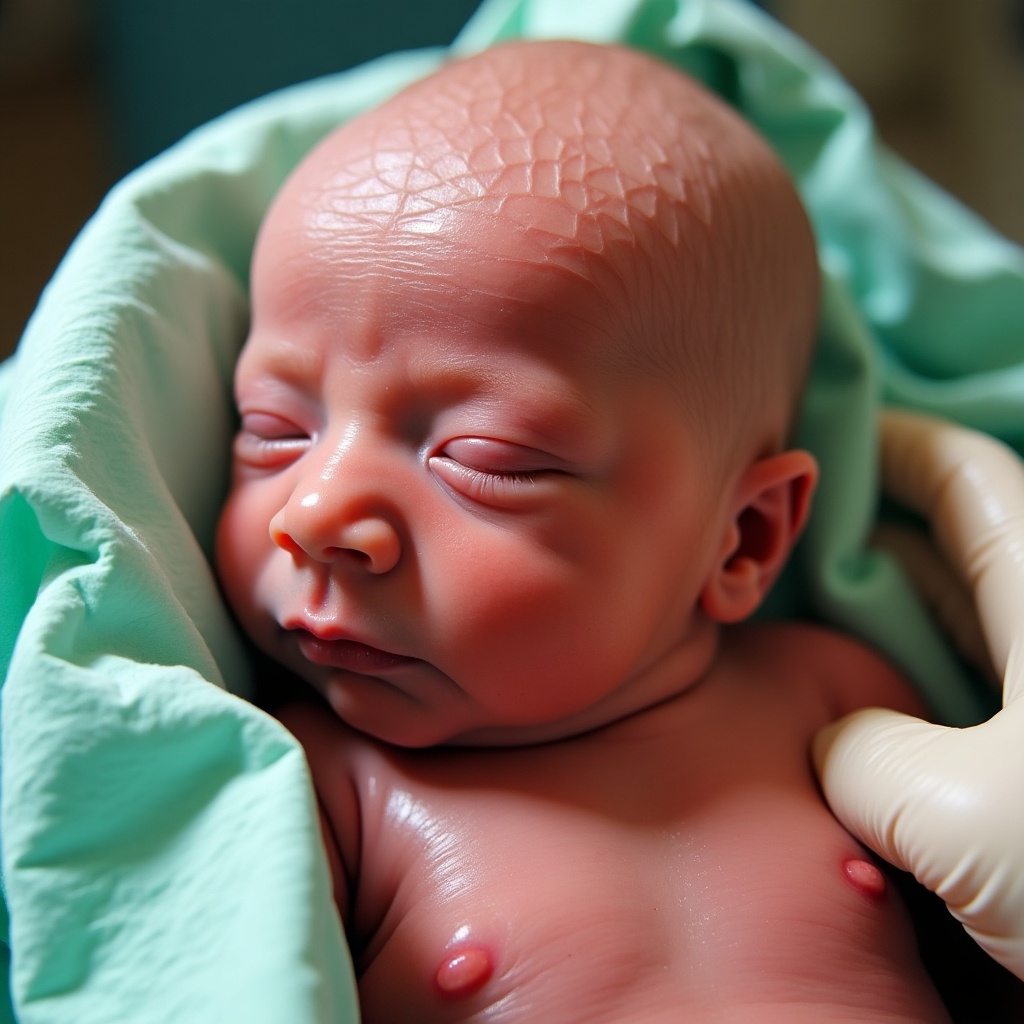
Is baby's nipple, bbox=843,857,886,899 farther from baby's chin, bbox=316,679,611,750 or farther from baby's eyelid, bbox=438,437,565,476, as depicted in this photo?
baby's eyelid, bbox=438,437,565,476

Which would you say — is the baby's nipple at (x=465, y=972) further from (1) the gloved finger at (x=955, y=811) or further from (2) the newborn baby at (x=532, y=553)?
(1) the gloved finger at (x=955, y=811)

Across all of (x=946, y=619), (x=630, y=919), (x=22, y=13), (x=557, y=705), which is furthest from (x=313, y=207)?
(x=22, y=13)

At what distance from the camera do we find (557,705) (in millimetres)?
742

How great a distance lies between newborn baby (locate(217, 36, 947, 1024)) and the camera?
0.71 meters

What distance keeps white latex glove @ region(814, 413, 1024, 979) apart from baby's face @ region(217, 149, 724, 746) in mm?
177

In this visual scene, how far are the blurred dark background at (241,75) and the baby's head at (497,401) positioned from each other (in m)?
0.76

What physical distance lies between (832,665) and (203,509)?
510 mm

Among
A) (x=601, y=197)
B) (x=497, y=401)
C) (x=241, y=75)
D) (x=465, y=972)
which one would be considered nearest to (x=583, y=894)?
(x=465, y=972)

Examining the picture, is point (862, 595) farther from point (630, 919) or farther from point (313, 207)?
point (313, 207)

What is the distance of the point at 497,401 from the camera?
719 millimetres

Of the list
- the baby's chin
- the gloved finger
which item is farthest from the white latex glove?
the baby's chin

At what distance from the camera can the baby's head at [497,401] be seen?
71cm

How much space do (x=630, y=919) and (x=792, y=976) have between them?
103 millimetres

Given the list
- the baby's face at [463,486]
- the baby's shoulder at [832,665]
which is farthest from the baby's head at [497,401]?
the baby's shoulder at [832,665]
